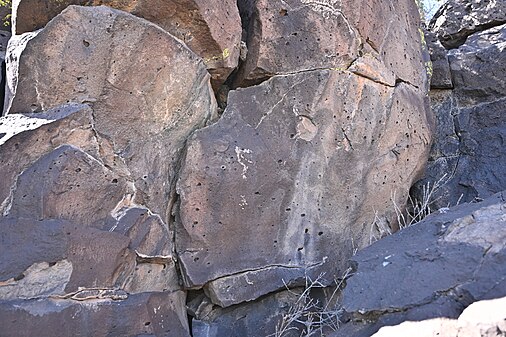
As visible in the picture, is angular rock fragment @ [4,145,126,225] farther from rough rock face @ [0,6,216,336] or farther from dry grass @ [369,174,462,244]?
dry grass @ [369,174,462,244]

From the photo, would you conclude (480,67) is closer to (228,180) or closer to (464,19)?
(464,19)

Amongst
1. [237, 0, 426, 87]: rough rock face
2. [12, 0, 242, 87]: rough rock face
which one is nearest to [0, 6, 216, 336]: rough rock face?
[12, 0, 242, 87]: rough rock face

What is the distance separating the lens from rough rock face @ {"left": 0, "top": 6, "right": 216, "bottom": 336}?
2.66 m

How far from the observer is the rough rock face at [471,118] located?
4.54m

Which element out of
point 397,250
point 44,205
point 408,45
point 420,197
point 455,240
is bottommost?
point 420,197

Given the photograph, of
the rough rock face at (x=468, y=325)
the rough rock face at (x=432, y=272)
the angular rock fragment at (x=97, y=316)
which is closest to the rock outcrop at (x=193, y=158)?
the angular rock fragment at (x=97, y=316)

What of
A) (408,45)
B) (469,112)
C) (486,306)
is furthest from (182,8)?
(469,112)

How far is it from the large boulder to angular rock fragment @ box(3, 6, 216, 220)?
2293 mm

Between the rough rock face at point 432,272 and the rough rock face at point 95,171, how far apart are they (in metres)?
1.13

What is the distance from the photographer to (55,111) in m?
3.03

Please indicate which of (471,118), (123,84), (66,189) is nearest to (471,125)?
(471,118)

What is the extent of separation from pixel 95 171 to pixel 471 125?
340 cm

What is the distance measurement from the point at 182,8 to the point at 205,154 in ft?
3.12

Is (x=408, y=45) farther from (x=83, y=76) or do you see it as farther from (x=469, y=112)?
(x=83, y=76)
